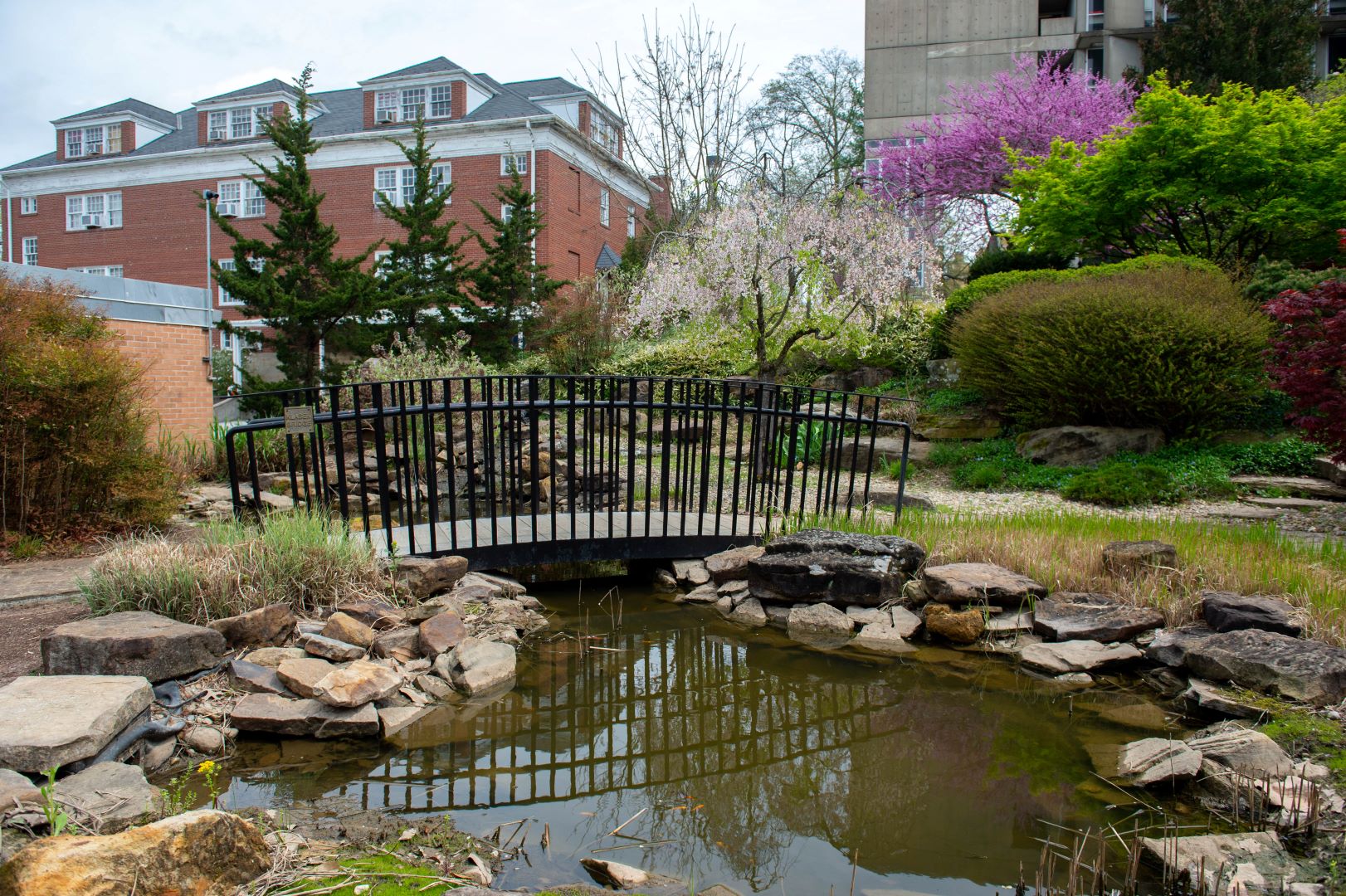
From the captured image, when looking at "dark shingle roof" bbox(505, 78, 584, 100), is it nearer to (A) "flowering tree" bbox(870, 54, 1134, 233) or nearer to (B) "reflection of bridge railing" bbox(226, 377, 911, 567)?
(A) "flowering tree" bbox(870, 54, 1134, 233)

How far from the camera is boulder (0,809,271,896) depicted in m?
2.33

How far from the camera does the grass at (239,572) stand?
15.7 feet

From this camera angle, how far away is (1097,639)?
5359mm

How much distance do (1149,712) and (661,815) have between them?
105 inches

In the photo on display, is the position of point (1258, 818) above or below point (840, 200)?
below

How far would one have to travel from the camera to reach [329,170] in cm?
3062

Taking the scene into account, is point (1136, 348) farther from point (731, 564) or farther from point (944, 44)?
point (944, 44)

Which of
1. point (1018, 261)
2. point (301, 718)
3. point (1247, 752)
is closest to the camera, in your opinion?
point (1247, 752)

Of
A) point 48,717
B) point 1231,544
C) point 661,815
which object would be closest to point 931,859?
point 661,815

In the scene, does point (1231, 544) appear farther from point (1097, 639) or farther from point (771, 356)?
point (771, 356)

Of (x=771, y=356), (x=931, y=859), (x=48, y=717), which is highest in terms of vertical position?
(x=771, y=356)

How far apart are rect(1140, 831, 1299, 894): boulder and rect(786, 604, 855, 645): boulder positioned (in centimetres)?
275

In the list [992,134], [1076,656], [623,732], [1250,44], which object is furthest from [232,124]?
[1076,656]

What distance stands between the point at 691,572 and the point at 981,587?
2233 millimetres
